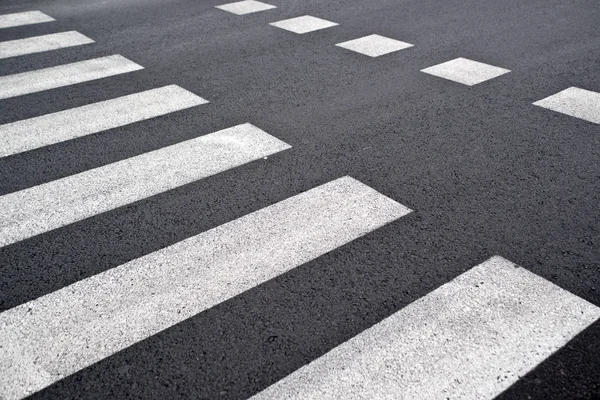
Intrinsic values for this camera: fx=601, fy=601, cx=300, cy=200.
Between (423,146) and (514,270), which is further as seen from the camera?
(423,146)

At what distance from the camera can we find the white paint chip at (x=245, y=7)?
8.92 m

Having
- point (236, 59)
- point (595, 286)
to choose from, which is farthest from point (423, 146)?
point (236, 59)

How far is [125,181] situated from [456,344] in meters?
2.72

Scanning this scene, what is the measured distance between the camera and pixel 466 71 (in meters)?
6.66

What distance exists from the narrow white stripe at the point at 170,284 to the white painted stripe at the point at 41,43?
15.4 ft

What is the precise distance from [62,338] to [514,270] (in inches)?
101

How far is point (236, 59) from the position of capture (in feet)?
23.0

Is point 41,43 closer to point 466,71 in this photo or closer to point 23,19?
point 23,19

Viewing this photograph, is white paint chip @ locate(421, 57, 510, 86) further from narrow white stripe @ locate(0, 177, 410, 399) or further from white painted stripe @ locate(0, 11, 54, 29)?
white painted stripe @ locate(0, 11, 54, 29)

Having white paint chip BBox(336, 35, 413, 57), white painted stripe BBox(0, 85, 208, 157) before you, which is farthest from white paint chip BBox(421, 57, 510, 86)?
white painted stripe BBox(0, 85, 208, 157)

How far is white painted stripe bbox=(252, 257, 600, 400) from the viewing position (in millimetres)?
2781

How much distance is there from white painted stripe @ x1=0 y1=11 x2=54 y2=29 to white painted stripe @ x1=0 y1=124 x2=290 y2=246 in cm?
473

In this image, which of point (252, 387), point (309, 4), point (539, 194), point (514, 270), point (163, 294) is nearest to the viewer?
point (252, 387)

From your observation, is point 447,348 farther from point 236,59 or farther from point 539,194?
point 236,59
